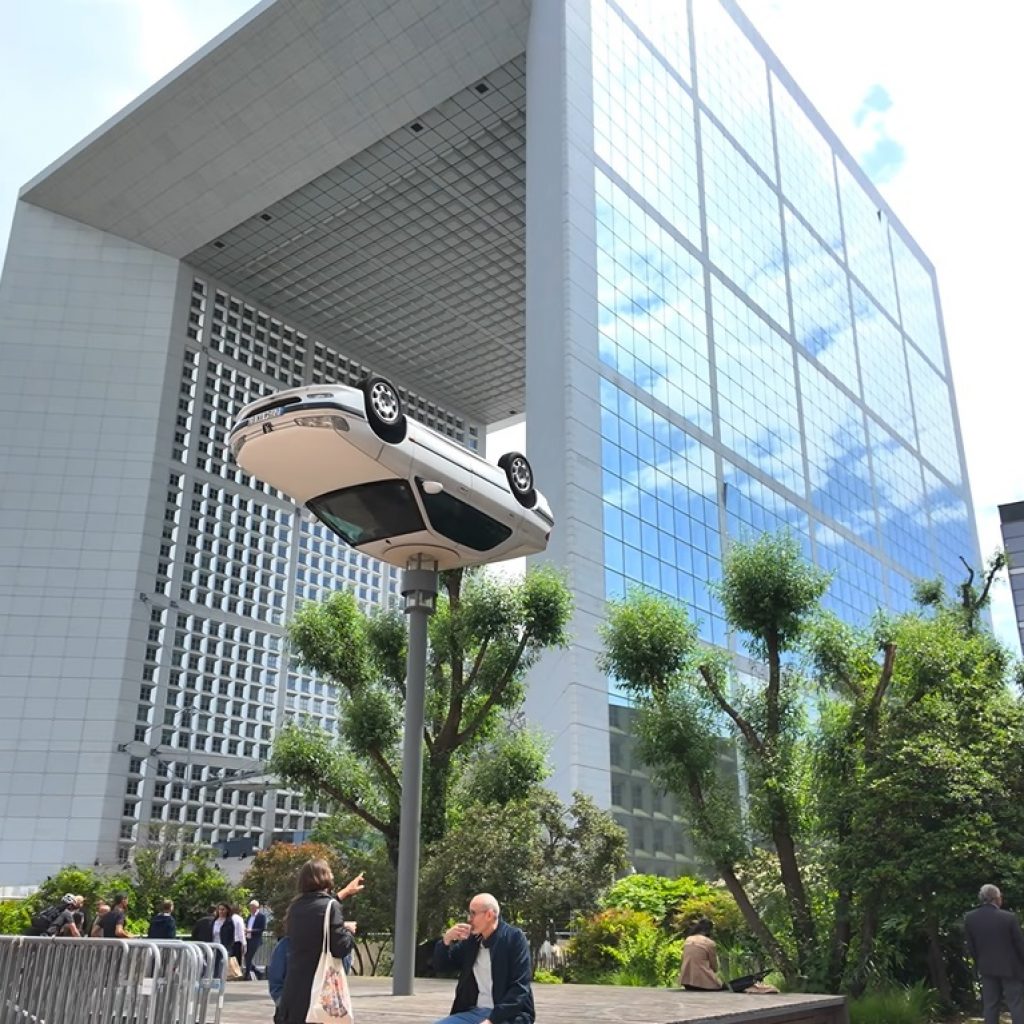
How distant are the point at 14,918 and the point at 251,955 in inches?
586

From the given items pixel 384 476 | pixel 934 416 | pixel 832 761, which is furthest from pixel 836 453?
pixel 384 476

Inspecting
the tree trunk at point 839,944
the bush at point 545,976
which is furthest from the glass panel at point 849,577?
the tree trunk at point 839,944

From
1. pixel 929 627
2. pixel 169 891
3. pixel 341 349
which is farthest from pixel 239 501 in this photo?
pixel 929 627

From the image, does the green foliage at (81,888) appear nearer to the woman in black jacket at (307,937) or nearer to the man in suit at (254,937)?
the man in suit at (254,937)

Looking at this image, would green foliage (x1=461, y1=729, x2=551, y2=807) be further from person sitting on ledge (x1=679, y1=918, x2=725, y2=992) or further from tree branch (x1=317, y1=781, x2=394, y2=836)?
person sitting on ledge (x1=679, y1=918, x2=725, y2=992)

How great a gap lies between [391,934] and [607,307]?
21.9m

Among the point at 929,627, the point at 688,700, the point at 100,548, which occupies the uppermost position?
the point at 100,548

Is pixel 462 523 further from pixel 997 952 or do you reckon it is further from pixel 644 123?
pixel 644 123

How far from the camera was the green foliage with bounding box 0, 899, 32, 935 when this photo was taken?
30672 mm

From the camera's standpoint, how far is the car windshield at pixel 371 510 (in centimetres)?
1201

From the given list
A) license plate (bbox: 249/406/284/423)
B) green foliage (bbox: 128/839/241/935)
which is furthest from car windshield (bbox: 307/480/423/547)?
green foliage (bbox: 128/839/241/935)

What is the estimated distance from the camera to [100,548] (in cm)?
4884

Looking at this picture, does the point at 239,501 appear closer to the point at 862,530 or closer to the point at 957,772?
the point at 862,530

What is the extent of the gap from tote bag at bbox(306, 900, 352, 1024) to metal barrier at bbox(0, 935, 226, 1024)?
77cm
